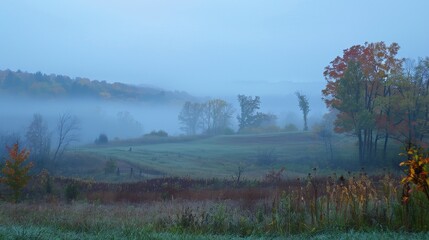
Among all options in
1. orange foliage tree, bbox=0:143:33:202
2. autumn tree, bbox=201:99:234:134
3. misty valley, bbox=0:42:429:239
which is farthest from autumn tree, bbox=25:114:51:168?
autumn tree, bbox=201:99:234:134

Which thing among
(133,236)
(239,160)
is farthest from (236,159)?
(133,236)

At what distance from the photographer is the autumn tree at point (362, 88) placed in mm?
47406

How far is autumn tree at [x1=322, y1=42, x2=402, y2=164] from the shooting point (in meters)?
47.4

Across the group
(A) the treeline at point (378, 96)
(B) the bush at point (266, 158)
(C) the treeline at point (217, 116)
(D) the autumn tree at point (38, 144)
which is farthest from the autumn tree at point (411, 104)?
(C) the treeline at point (217, 116)

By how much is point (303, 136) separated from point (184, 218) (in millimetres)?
67587

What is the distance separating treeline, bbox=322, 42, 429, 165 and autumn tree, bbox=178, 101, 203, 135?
7889 centimetres

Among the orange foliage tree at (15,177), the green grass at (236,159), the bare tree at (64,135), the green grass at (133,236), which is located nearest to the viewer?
the green grass at (133,236)

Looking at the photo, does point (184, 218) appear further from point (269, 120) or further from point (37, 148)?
point (269, 120)

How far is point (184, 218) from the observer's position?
8.71 m

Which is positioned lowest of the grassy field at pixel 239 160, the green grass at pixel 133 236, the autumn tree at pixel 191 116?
the grassy field at pixel 239 160

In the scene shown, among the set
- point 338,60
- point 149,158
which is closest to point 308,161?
point 338,60

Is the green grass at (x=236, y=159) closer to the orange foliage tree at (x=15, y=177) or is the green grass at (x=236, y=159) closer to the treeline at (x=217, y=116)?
the orange foliage tree at (x=15, y=177)

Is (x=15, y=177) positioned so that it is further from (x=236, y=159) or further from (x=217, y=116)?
(x=217, y=116)

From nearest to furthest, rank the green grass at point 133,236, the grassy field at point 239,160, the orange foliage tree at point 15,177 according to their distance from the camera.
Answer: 1. the green grass at point 133,236
2. the orange foliage tree at point 15,177
3. the grassy field at point 239,160
